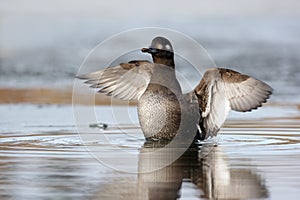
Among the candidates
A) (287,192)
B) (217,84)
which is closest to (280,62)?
(217,84)

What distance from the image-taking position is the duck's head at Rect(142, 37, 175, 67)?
8406mm

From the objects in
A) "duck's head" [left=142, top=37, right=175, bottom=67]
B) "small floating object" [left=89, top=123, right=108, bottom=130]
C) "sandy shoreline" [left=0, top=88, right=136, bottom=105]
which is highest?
"duck's head" [left=142, top=37, right=175, bottom=67]

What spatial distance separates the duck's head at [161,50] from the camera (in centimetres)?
841

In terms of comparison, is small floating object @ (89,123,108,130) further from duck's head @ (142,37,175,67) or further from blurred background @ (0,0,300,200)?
duck's head @ (142,37,175,67)

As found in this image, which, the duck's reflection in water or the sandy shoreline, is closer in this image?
the duck's reflection in water

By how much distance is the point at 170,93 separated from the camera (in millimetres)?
8477

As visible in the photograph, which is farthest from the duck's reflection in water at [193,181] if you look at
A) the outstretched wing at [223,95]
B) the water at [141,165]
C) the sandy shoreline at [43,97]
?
the sandy shoreline at [43,97]

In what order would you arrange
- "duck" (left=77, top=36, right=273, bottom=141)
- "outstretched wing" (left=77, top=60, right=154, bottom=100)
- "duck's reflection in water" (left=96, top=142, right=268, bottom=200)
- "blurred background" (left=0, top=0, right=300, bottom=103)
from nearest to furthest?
"duck's reflection in water" (left=96, top=142, right=268, bottom=200) → "duck" (left=77, top=36, right=273, bottom=141) → "outstretched wing" (left=77, top=60, right=154, bottom=100) → "blurred background" (left=0, top=0, right=300, bottom=103)

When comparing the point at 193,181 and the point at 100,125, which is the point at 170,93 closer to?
the point at 100,125

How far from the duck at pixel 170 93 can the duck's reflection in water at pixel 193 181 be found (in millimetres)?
1027

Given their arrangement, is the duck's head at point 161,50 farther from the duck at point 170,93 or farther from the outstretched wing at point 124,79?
the outstretched wing at point 124,79

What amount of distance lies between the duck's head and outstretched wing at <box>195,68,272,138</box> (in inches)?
14.8

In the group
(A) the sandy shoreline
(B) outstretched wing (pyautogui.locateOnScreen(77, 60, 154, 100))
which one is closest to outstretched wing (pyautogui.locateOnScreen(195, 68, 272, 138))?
(B) outstretched wing (pyautogui.locateOnScreen(77, 60, 154, 100))

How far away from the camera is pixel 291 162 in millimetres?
6852
